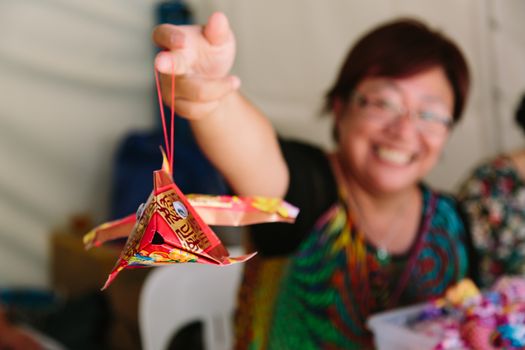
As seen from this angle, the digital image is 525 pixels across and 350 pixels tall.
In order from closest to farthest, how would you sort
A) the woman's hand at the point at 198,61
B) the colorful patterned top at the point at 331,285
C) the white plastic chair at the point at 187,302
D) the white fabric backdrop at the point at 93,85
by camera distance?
the woman's hand at the point at 198,61 < the colorful patterned top at the point at 331,285 < the white plastic chair at the point at 187,302 < the white fabric backdrop at the point at 93,85

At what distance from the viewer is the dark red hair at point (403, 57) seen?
1.15 meters

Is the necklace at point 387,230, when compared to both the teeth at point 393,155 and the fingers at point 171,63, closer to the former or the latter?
the teeth at point 393,155

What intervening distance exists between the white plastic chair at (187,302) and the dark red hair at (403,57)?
54cm

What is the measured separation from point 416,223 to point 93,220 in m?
2.02

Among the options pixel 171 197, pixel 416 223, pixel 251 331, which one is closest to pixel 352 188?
pixel 416 223

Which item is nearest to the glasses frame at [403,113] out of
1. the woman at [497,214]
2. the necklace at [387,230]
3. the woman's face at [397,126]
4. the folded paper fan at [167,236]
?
the woman's face at [397,126]

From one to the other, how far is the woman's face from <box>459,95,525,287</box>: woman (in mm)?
258

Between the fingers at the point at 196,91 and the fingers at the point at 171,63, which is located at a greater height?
the fingers at the point at 171,63

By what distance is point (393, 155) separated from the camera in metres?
1.13

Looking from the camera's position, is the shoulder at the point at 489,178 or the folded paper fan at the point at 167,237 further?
the shoulder at the point at 489,178

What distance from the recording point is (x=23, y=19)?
2.66m

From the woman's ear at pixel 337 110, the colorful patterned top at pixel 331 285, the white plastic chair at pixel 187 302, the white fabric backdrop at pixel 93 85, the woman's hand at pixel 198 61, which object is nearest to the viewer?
the woman's hand at pixel 198 61

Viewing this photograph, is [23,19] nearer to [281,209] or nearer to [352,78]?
[352,78]

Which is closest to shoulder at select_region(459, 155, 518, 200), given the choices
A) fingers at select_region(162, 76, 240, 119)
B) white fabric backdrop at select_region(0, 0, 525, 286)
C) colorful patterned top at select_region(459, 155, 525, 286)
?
colorful patterned top at select_region(459, 155, 525, 286)
